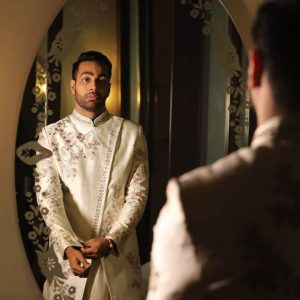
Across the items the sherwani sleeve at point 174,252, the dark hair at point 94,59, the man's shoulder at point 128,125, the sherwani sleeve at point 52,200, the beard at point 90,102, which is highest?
the dark hair at point 94,59

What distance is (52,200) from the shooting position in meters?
1.19

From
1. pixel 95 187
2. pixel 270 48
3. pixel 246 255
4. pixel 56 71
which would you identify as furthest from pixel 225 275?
pixel 56 71

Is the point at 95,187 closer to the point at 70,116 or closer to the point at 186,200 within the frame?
the point at 70,116

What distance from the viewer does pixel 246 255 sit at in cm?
46

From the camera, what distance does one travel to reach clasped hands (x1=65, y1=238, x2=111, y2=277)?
1.15m

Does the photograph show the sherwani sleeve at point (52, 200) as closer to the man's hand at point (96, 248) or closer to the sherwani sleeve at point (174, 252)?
the man's hand at point (96, 248)

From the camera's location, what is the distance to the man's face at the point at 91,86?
3.86 ft

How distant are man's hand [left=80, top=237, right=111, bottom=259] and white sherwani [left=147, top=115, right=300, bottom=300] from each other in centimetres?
69

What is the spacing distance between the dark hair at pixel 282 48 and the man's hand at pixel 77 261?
766 millimetres

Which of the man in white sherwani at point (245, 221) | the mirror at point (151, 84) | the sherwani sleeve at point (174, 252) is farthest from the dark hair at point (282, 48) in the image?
the mirror at point (151, 84)

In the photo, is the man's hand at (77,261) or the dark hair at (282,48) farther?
the man's hand at (77,261)

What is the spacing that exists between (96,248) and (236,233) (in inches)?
28.4

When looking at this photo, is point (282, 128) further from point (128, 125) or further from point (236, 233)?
point (128, 125)

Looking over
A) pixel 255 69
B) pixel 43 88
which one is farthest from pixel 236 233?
pixel 43 88
